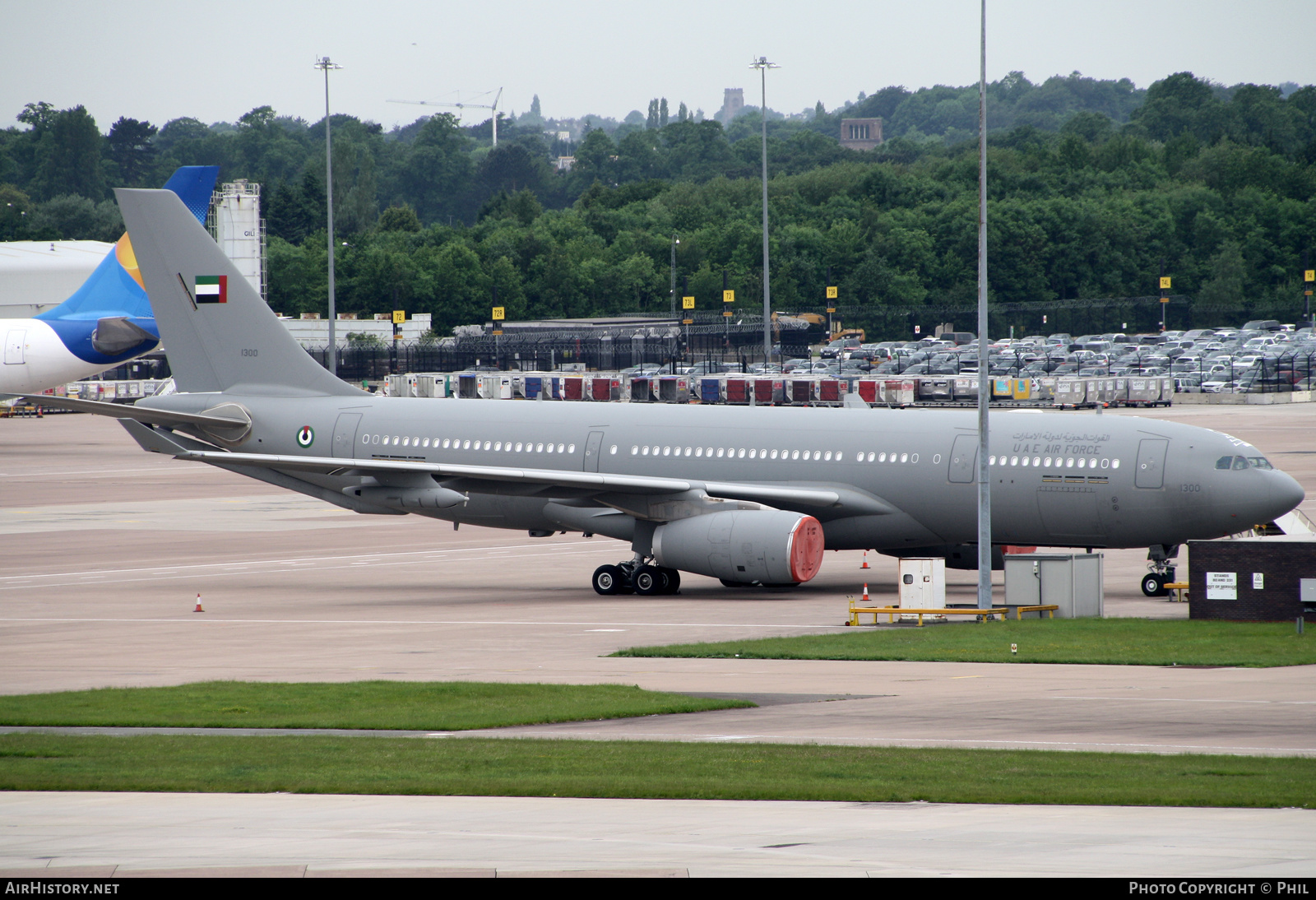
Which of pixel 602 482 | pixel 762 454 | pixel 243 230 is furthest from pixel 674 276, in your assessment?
pixel 602 482

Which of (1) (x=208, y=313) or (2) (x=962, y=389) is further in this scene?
(2) (x=962, y=389)

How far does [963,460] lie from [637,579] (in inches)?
316

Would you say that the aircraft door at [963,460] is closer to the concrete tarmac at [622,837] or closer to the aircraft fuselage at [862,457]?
the aircraft fuselage at [862,457]

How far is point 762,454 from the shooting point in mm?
38531

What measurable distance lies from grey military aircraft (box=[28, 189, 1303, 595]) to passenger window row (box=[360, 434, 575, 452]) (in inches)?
1.8

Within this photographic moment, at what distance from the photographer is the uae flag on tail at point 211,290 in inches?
1729

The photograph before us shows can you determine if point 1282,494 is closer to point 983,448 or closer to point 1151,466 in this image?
point 1151,466

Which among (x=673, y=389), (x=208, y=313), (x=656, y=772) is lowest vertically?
(x=656, y=772)

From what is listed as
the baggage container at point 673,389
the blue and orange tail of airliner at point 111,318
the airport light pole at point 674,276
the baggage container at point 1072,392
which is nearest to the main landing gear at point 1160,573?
the blue and orange tail of airliner at point 111,318

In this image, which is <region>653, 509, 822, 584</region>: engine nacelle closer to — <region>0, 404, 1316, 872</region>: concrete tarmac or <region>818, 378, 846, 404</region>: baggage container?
<region>0, 404, 1316, 872</region>: concrete tarmac

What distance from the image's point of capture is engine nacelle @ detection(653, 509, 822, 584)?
3547cm

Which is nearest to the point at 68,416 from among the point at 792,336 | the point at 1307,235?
the point at 792,336

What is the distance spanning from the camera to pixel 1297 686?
944 inches
